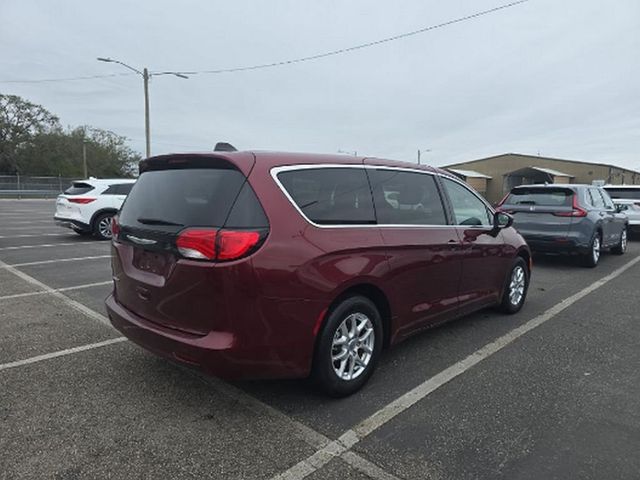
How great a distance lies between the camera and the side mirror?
498 centimetres

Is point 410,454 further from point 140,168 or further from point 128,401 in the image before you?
point 140,168

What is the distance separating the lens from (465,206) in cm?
472

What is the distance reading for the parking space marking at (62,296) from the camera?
509 cm

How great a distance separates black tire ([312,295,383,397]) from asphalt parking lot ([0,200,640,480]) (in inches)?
4.6

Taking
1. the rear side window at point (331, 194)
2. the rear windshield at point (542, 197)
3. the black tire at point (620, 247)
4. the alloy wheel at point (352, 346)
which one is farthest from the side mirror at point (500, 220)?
the black tire at point (620, 247)

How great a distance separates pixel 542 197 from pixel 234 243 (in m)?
7.74

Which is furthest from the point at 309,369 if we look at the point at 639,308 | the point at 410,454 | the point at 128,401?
the point at 639,308

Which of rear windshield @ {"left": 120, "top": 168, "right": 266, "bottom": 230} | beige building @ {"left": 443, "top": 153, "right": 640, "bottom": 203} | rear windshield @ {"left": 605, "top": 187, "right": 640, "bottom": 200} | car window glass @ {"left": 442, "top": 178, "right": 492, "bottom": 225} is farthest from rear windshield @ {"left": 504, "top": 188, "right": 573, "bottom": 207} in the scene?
beige building @ {"left": 443, "top": 153, "right": 640, "bottom": 203}

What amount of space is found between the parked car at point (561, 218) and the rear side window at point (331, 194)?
6.21m

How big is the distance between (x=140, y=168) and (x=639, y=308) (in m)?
5.99

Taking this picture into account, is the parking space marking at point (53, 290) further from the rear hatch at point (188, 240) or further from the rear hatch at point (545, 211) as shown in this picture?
the rear hatch at point (545, 211)

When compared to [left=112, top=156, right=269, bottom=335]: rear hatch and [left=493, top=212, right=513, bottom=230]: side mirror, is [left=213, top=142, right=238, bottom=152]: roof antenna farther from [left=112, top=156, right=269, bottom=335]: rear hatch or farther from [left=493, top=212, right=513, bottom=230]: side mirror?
[left=493, top=212, right=513, bottom=230]: side mirror

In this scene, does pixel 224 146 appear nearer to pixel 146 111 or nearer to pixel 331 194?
pixel 331 194

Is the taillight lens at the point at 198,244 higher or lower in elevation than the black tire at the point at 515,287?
higher
